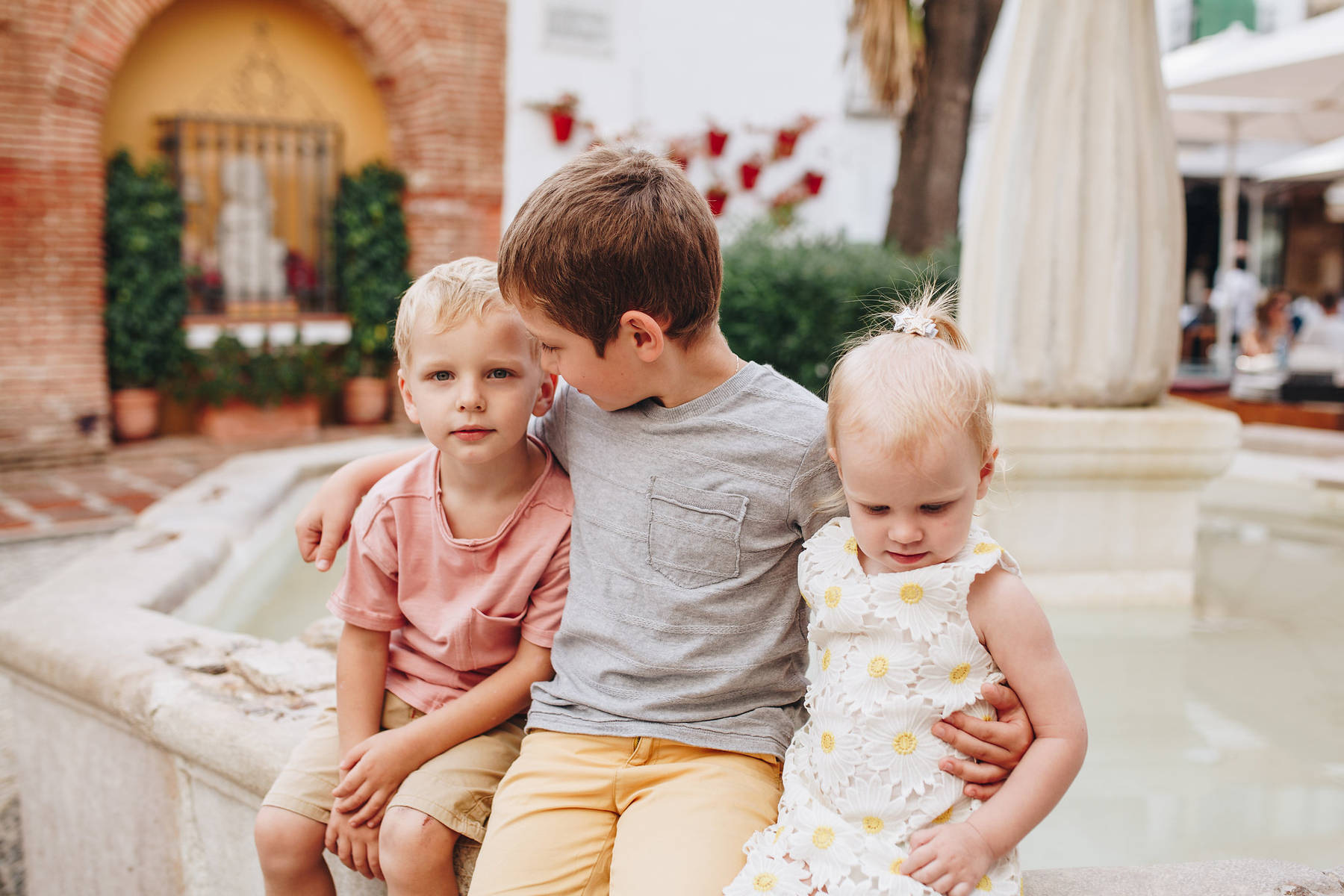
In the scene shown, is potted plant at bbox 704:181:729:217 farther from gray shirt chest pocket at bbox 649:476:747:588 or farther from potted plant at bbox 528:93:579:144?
gray shirt chest pocket at bbox 649:476:747:588

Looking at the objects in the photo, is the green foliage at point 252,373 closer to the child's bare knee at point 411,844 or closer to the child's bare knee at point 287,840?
the child's bare knee at point 287,840

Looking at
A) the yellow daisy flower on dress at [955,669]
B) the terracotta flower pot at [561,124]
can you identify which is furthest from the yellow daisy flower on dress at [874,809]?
the terracotta flower pot at [561,124]

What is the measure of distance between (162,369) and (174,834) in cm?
621

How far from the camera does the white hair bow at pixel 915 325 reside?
1265 mm

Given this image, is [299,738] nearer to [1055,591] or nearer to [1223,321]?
[1055,591]

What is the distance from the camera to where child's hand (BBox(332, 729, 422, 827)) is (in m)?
1.40

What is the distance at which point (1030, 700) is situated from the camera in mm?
1215

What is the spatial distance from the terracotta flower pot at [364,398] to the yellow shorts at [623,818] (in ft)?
23.5

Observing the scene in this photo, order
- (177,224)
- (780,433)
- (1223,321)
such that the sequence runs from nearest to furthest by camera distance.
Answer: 1. (780,433)
2. (177,224)
3. (1223,321)

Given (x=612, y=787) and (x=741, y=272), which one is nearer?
(x=612, y=787)

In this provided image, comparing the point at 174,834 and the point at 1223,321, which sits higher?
the point at 1223,321

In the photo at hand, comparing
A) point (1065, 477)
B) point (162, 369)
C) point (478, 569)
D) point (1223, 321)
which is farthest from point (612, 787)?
point (1223, 321)

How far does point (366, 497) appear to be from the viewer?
5.16 feet

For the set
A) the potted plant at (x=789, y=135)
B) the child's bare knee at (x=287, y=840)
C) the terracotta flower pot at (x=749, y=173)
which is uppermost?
the potted plant at (x=789, y=135)
